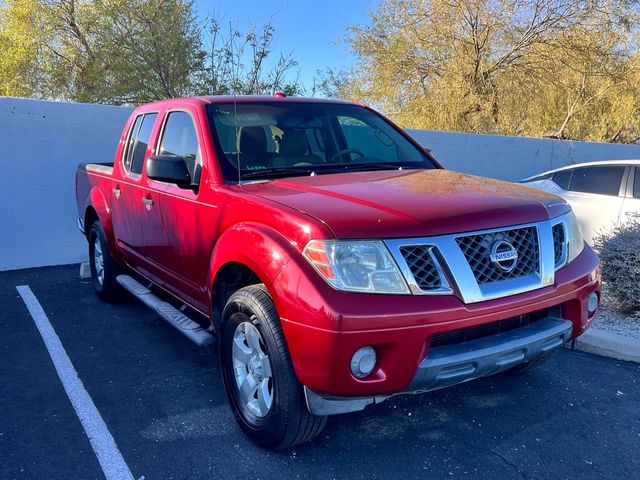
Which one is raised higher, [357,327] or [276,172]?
[276,172]

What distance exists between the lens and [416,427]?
329cm

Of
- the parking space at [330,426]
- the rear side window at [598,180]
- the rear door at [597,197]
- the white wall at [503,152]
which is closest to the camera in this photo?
the parking space at [330,426]

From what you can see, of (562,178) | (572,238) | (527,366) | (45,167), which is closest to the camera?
(572,238)

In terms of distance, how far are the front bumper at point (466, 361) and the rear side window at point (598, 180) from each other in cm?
523

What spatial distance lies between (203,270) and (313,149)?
120 centimetres

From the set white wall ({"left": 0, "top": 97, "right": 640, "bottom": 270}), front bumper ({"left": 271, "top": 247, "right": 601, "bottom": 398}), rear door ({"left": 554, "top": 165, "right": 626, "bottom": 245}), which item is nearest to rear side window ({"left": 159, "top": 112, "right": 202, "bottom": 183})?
front bumper ({"left": 271, "top": 247, "right": 601, "bottom": 398})

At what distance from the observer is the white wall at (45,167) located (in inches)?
279

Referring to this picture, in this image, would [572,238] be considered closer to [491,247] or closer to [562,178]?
[491,247]

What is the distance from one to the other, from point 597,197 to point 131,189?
5.99 metres

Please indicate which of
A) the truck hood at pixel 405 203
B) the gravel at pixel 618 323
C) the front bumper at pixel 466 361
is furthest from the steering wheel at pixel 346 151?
the gravel at pixel 618 323

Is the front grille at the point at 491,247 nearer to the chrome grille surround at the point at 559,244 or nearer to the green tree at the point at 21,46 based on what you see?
the chrome grille surround at the point at 559,244

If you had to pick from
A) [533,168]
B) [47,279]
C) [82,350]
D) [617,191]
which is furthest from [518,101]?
[82,350]

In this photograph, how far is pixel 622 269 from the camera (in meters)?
5.08

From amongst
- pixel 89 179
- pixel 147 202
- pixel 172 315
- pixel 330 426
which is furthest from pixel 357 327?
pixel 89 179
